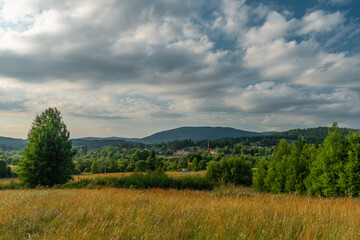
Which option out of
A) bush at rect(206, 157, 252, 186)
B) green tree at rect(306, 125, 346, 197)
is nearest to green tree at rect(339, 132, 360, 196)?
green tree at rect(306, 125, 346, 197)

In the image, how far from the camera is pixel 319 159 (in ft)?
64.9

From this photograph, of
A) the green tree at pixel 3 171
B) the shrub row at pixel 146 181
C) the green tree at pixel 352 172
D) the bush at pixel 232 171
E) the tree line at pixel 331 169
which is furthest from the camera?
the green tree at pixel 3 171

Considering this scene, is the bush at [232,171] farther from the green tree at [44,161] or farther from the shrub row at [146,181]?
the green tree at [44,161]

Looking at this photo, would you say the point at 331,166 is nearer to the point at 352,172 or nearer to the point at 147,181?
the point at 352,172

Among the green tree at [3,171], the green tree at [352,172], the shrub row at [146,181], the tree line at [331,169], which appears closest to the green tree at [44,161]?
the shrub row at [146,181]

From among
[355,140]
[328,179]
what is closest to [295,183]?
[328,179]

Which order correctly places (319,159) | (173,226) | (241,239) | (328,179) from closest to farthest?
1. (241,239)
2. (173,226)
3. (328,179)
4. (319,159)

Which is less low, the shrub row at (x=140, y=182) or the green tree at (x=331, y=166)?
the green tree at (x=331, y=166)

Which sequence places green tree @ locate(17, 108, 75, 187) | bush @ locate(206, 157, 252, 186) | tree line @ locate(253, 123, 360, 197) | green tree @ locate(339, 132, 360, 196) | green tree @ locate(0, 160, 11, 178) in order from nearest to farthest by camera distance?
green tree @ locate(339, 132, 360, 196) < tree line @ locate(253, 123, 360, 197) < green tree @ locate(17, 108, 75, 187) < bush @ locate(206, 157, 252, 186) < green tree @ locate(0, 160, 11, 178)

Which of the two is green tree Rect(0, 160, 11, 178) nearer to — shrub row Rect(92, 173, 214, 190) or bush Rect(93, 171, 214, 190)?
shrub row Rect(92, 173, 214, 190)

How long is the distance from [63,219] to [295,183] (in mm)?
25155

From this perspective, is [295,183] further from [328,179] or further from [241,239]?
[241,239]

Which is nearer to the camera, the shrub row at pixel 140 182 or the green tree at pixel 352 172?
the green tree at pixel 352 172

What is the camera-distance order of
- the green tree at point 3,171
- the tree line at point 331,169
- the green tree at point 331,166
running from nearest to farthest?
the tree line at point 331,169 < the green tree at point 331,166 < the green tree at point 3,171
